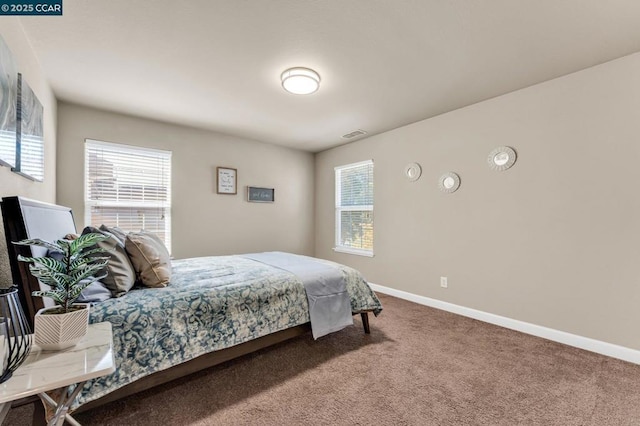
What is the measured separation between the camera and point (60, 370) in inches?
36.4

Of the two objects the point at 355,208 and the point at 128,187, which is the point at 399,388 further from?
the point at 128,187

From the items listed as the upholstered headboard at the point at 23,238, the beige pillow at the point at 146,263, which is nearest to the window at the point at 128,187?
the beige pillow at the point at 146,263

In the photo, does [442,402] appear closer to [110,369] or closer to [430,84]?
[110,369]

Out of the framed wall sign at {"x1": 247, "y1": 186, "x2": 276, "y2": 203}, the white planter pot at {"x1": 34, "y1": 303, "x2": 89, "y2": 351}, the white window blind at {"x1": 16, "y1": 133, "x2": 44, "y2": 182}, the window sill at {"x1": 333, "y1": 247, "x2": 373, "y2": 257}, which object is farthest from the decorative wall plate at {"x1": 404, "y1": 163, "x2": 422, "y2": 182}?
the white window blind at {"x1": 16, "y1": 133, "x2": 44, "y2": 182}

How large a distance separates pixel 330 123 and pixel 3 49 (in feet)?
9.52

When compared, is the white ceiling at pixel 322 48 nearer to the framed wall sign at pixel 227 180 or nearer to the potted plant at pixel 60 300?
the framed wall sign at pixel 227 180

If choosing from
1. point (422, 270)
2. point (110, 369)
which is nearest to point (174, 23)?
point (110, 369)

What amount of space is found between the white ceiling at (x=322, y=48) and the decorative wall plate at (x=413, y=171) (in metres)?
0.80

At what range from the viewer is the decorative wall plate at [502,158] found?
277 centimetres

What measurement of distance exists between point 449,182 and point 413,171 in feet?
1.73

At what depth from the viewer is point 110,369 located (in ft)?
3.18

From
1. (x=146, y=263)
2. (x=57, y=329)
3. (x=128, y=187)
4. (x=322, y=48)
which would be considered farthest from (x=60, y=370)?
(x=128, y=187)

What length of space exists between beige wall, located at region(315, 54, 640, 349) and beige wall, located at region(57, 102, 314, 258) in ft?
6.46

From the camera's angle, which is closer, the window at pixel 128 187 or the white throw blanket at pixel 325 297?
the white throw blanket at pixel 325 297
